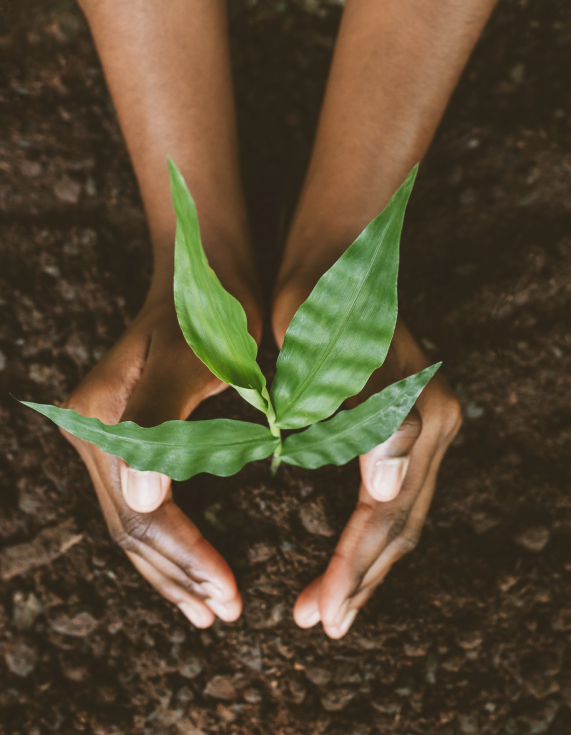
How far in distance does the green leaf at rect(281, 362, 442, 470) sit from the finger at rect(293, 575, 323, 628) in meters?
0.35

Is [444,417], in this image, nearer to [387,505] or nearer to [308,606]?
[387,505]

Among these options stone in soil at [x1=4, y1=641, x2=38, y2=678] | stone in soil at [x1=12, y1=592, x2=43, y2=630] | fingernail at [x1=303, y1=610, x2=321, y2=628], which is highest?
fingernail at [x1=303, y1=610, x2=321, y2=628]

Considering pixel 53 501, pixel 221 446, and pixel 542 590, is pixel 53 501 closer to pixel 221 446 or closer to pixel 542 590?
pixel 221 446

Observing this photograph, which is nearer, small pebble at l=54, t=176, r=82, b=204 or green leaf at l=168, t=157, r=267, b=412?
green leaf at l=168, t=157, r=267, b=412

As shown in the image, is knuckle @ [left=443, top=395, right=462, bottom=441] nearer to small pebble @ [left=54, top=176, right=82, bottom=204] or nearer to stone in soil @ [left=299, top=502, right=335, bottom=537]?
stone in soil @ [left=299, top=502, right=335, bottom=537]

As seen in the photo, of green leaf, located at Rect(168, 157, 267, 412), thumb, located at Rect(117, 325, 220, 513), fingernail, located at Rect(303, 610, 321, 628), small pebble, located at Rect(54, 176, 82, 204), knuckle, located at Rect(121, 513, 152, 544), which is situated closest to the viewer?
green leaf, located at Rect(168, 157, 267, 412)

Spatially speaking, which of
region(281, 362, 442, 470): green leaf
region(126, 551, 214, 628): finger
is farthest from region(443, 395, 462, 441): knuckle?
region(126, 551, 214, 628): finger

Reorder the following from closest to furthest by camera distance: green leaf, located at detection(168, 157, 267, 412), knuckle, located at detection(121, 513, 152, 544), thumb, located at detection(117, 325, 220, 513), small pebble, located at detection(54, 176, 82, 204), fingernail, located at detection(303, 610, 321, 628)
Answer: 1. green leaf, located at detection(168, 157, 267, 412)
2. thumb, located at detection(117, 325, 220, 513)
3. knuckle, located at detection(121, 513, 152, 544)
4. fingernail, located at detection(303, 610, 321, 628)
5. small pebble, located at detection(54, 176, 82, 204)

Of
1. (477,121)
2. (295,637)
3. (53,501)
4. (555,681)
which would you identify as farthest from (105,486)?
(477,121)

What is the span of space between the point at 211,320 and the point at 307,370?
111mm

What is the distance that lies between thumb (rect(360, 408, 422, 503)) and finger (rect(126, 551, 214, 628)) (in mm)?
345

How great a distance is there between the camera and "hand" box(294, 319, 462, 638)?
651mm

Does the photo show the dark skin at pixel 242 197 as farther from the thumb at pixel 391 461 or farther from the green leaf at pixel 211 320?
the green leaf at pixel 211 320

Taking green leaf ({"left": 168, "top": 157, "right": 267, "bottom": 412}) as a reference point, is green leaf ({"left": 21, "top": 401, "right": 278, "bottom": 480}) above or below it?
below
